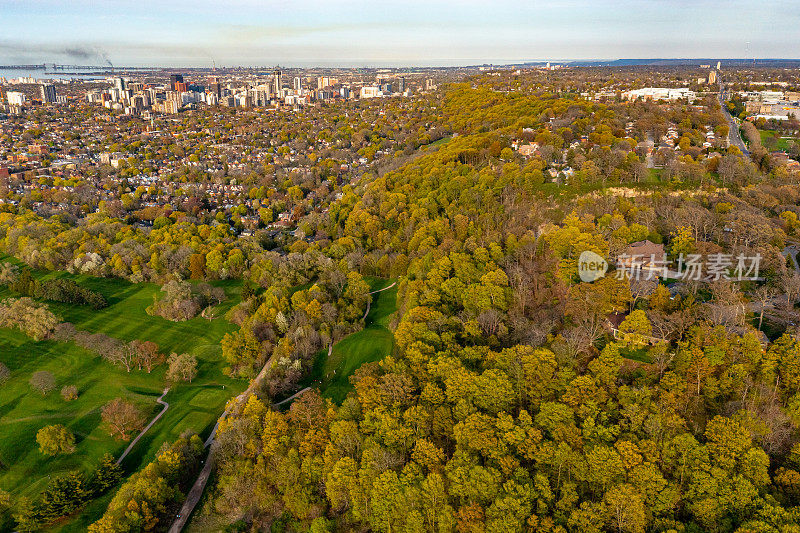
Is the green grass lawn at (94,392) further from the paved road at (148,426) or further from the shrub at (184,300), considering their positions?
the shrub at (184,300)

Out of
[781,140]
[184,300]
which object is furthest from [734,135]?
[184,300]

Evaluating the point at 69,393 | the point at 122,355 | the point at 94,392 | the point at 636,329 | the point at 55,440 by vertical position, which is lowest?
the point at 94,392

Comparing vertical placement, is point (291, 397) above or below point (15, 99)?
below

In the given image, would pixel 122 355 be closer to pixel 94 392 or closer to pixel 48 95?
pixel 94 392

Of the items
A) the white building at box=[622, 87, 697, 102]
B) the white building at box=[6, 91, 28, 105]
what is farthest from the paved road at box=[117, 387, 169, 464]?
the white building at box=[6, 91, 28, 105]

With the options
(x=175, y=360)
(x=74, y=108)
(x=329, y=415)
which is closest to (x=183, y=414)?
(x=175, y=360)

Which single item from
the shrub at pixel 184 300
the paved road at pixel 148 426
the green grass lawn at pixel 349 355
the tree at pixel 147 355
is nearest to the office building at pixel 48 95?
the shrub at pixel 184 300
